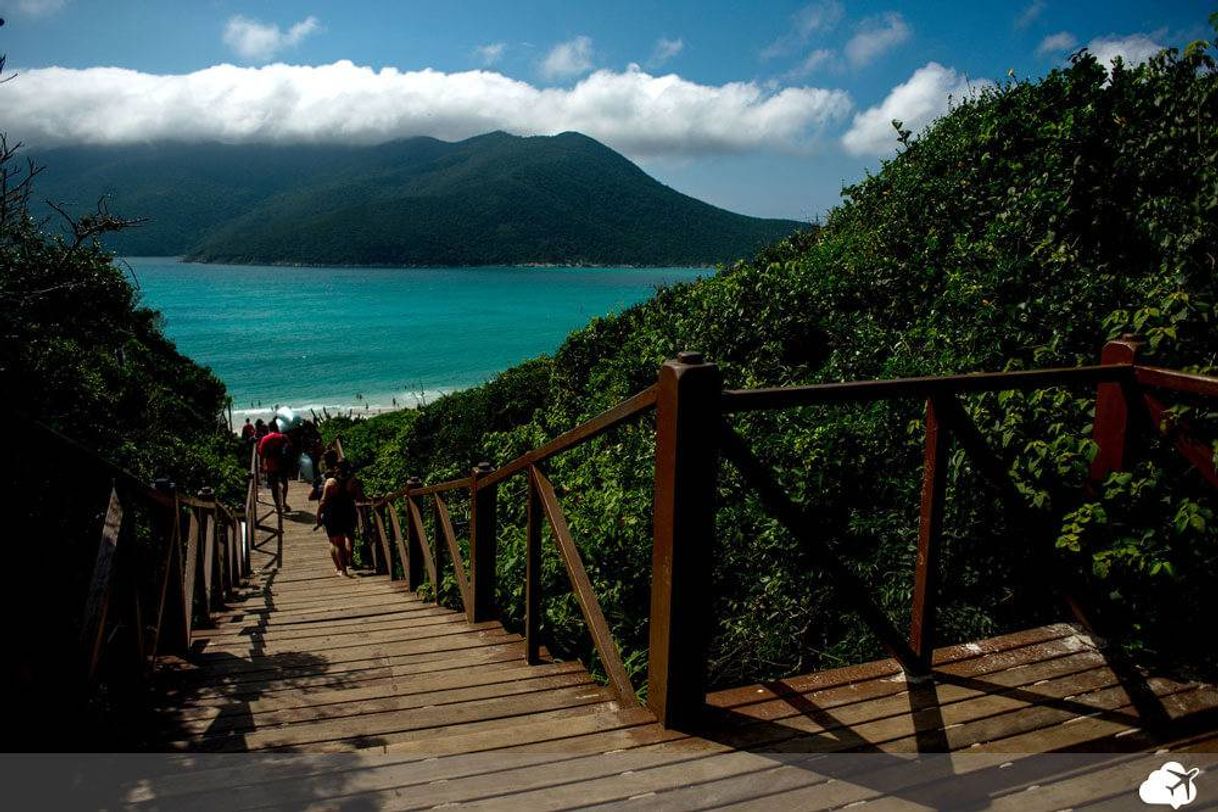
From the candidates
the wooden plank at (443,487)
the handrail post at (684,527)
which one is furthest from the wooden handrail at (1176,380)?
the wooden plank at (443,487)

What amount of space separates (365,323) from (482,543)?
98.7 m

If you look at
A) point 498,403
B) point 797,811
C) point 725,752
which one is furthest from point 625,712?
point 498,403

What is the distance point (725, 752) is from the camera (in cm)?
216

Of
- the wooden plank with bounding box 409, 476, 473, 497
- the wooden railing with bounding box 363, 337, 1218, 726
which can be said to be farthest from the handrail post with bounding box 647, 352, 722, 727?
the wooden plank with bounding box 409, 476, 473, 497

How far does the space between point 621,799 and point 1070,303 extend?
396cm

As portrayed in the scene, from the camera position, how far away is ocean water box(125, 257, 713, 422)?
57750mm

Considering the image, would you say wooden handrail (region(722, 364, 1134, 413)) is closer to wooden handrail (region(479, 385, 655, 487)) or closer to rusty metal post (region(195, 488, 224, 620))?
wooden handrail (region(479, 385, 655, 487))

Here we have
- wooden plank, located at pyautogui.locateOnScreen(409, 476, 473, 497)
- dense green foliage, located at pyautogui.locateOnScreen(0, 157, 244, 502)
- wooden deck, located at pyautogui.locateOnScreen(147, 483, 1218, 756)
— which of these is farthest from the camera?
dense green foliage, located at pyautogui.locateOnScreen(0, 157, 244, 502)

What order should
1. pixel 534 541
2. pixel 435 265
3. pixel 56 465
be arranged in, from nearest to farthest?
pixel 534 541 < pixel 56 465 < pixel 435 265

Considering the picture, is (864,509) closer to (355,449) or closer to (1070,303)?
(1070,303)

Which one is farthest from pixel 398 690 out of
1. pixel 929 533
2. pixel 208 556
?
pixel 208 556

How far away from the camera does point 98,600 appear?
8.41 feet

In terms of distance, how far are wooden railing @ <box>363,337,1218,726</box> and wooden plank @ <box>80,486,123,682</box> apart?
5.37 feet

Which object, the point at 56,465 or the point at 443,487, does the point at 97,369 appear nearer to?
the point at 56,465
